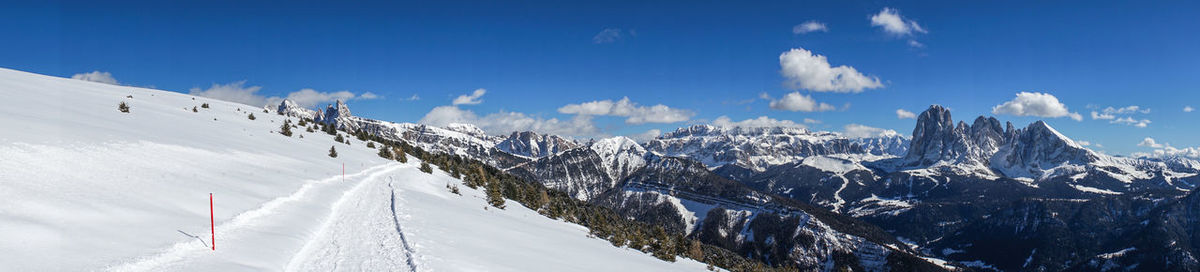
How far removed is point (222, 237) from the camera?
1369 cm

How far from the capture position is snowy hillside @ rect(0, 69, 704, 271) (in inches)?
439

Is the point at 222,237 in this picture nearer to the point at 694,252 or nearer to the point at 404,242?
the point at 404,242

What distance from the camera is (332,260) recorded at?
13531mm

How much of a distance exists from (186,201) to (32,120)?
10.9 metres

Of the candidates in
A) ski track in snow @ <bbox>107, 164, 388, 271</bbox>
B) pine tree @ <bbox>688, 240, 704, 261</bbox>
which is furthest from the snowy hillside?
pine tree @ <bbox>688, 240, 704, 261</bbox>

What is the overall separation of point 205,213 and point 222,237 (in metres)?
2.43

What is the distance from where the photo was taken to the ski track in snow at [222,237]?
34.3 feet

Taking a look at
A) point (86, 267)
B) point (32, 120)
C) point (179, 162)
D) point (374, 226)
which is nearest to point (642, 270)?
point (374, 226)

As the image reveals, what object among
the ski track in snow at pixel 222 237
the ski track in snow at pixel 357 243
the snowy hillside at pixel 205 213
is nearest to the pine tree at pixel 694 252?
the snowy hillside at pixel 205 213

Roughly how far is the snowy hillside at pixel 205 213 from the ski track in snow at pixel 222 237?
1.7 inches

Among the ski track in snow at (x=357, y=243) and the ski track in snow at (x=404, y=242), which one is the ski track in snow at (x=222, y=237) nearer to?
the ski track in snow at (x=357, y=243)

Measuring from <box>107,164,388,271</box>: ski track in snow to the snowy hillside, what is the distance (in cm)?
4

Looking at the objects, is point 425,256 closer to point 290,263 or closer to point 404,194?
point 290,263

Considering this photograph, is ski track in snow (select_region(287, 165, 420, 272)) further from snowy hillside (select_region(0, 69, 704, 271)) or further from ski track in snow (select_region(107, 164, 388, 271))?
ski track in snow (select_region(107, 164, 388, 271))
